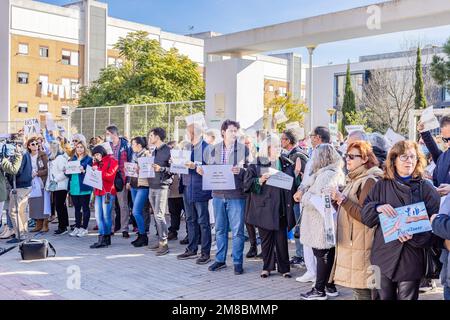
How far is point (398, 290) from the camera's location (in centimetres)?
461

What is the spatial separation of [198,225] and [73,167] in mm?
3388

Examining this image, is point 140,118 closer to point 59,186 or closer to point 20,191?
point 59,186

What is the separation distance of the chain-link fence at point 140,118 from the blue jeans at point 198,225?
22.0ft

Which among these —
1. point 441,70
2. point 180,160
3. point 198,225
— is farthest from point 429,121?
point 441,70

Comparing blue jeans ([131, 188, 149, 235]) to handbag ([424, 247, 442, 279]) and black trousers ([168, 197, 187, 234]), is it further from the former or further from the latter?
handbag ([424, 247, 442, 279])

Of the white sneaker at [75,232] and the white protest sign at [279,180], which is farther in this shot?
the white sneaker at [75,232]

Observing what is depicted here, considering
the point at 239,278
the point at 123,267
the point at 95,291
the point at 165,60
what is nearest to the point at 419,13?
the point at 239,278

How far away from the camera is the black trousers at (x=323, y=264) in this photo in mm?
6047

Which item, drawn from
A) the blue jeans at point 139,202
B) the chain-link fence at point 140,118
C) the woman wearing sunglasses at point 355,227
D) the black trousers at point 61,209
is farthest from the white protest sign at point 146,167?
the chain-link fence at point 140,118

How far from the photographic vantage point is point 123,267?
786 centimetres

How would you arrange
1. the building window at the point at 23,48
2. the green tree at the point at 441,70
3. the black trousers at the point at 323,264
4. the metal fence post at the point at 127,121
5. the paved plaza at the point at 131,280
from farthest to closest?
the building window at the point at 23,48 → the green tree at the point at 441,70 → the metal fence post at the point at 127,121 → the paved plaza at the point at 131,280 → the black trousers at the point at 323,264

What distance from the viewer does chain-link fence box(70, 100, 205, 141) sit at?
49.8 feet

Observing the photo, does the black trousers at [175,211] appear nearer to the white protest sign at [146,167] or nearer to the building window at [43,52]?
the white protest sign at [146,167]

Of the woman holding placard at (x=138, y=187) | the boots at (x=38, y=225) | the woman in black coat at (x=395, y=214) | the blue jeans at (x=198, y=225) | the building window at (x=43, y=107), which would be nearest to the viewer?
the woman in black coat at (x=395, y=214)
